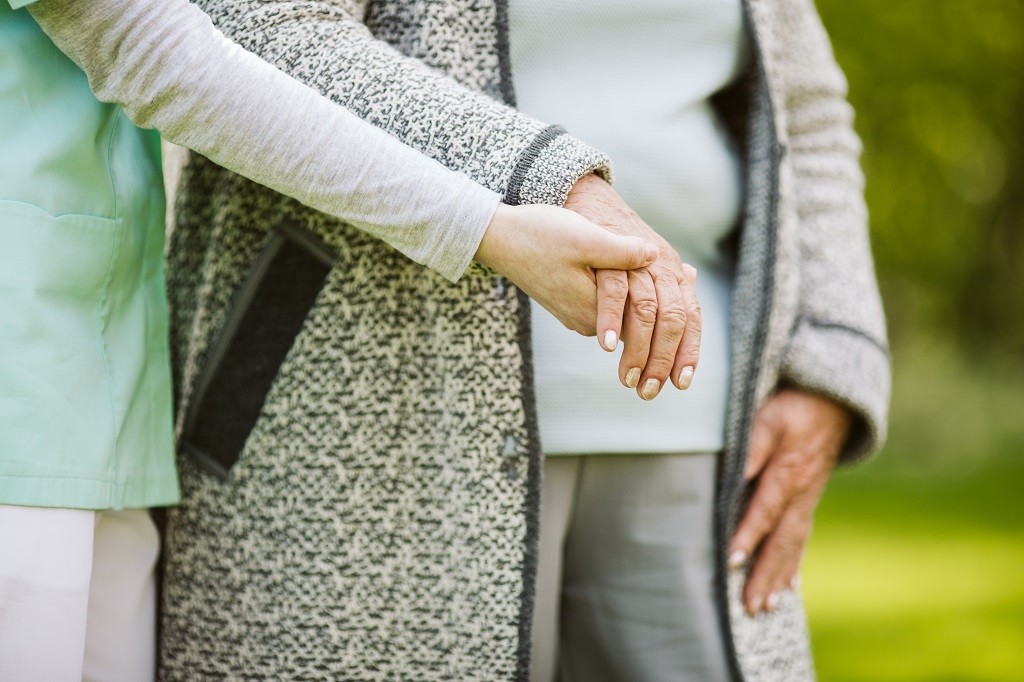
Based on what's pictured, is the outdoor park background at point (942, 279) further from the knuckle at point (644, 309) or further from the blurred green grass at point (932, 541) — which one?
the knuckle at point (644, 309)

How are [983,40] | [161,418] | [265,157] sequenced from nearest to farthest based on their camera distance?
[265,157] < [161,418] < [983,40]

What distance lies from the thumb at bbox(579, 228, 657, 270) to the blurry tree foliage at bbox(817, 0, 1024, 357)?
27.1ft

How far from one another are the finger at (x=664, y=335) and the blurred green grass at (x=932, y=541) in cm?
281

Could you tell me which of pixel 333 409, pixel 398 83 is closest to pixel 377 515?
pixel 333 409

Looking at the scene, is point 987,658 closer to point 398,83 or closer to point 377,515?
point 377,515

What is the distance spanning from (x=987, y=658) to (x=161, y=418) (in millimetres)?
3443

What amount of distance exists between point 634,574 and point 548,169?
67cm

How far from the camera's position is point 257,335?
1.35 meters

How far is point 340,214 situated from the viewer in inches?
45.2

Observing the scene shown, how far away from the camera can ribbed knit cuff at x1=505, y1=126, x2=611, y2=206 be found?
3.75 feet

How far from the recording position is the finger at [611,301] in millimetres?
1098

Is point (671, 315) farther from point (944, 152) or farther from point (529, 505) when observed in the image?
point (944, 152)

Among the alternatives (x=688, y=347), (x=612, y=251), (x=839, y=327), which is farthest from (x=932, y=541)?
(x=612, y=251)

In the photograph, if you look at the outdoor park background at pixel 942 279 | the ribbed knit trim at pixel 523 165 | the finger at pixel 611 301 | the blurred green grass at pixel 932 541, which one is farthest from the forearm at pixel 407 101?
the outdoor park background at pixel 942 279
